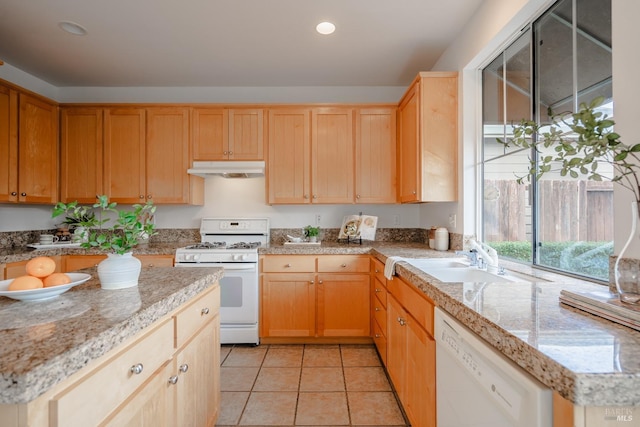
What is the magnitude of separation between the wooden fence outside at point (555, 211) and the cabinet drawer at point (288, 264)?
150cm

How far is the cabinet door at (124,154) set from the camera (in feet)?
10.5

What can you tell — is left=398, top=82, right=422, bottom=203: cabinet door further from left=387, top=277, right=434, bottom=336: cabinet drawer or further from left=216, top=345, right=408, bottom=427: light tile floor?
left=216, top=345, right=408, bottom=427: light tile floor

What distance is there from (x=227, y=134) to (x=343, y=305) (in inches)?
81.4

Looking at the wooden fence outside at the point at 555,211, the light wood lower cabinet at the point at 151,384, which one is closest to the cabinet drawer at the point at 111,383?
the light wood lower cabinet at the point at 151,384

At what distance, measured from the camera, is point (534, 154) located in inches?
72.1

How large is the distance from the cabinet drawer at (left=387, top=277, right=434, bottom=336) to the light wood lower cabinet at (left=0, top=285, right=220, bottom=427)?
1.04 m

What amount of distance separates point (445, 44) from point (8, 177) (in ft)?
12.9

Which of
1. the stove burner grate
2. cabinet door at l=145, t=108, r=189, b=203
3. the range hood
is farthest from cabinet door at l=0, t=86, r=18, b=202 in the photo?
the stove burner grate

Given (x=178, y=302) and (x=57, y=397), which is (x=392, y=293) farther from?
(x=57, y=397)

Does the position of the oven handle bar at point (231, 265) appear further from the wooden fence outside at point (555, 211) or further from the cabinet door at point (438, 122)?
the wooden fence outside at point (555, 211)

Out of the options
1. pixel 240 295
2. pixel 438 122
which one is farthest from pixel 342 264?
pixel 438 122

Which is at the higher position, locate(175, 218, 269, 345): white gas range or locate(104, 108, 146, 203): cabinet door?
locate(104, 108, 146, 203): cabinet door

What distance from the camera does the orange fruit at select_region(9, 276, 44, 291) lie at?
3.30 ft

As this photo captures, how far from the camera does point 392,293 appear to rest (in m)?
2.10
